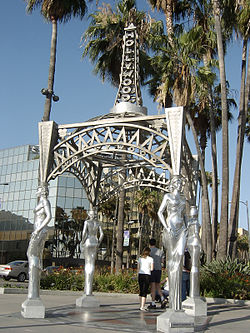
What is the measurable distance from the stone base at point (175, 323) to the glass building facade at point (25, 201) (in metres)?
38.7

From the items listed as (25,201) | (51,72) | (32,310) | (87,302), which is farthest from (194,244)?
(25,201)

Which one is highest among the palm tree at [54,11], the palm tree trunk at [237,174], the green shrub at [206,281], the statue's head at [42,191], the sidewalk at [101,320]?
the palm tree at [54,11]

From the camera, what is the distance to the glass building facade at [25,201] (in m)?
45.4

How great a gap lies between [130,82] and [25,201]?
38.2m

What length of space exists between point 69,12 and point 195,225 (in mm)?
11695

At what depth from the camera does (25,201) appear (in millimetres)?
47594

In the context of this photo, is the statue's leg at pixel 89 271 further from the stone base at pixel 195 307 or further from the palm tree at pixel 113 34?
the palm tree at pixel 113 34

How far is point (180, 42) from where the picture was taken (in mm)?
17578

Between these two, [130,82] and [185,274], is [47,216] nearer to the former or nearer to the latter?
[185,274]

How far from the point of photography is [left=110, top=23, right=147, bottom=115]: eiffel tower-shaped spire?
36.4 feet

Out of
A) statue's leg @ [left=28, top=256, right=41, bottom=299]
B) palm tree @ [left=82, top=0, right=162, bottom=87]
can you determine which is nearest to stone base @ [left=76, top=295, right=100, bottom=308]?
statue's leg @ [left=28, top=256, right=41, bottom=299]

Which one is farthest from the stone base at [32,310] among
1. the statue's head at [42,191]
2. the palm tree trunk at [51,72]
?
the palm tree trunk at [51,72]

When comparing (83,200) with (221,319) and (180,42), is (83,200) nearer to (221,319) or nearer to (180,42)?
(180,42)

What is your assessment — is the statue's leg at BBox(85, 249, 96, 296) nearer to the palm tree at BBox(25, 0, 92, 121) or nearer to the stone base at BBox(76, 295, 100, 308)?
the stone base at BBox(76, 295, 100, 308)
